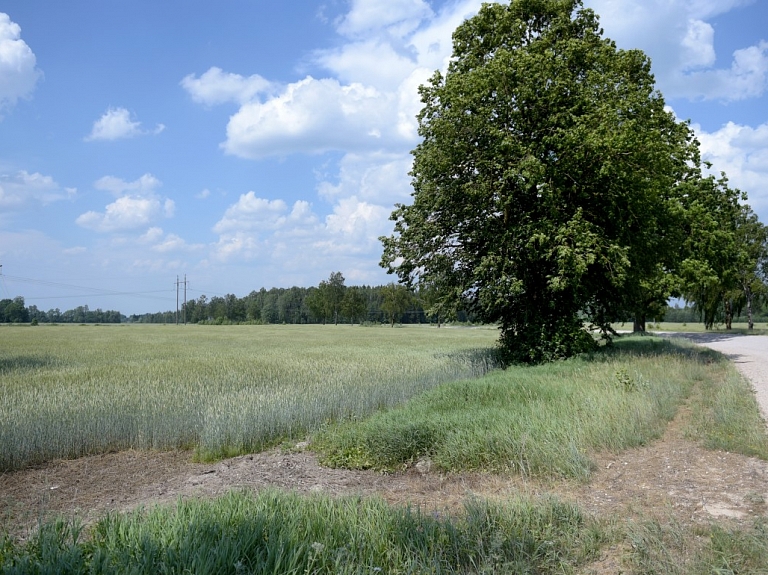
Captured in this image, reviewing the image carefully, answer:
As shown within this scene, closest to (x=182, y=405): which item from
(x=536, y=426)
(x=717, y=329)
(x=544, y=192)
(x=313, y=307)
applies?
(x=536, y=426)

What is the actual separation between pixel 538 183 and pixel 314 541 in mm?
15632

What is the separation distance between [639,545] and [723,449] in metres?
4.09

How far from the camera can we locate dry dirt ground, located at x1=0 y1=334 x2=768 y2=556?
5801 mm

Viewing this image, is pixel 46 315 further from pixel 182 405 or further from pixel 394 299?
pixel 182 405

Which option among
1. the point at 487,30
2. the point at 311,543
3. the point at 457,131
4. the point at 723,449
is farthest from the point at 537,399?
the point at 487,30

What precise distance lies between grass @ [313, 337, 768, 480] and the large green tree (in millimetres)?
5378

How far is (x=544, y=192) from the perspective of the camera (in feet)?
56.4

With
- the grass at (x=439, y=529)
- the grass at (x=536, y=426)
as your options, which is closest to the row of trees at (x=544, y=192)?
the grass at (x=536, y=426)

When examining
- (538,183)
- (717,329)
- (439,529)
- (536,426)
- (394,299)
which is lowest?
(717,329)

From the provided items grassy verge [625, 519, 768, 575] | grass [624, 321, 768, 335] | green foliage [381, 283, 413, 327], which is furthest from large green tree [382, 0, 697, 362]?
green foliage [381, 283, 413, 327]

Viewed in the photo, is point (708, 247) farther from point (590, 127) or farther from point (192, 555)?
point (192, 555)

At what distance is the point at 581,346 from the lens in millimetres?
18250

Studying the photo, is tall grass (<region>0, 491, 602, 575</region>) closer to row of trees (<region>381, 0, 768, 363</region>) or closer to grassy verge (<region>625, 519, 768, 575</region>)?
grassy verge (<region>625, 519, 768, 575</region>)

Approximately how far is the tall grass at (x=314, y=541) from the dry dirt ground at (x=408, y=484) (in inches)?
32.4
